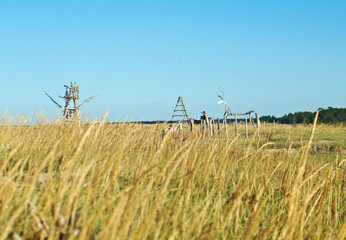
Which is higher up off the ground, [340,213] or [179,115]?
[179,115]

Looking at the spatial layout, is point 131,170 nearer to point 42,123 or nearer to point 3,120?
point 42,123

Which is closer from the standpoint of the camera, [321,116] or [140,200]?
[140,200]

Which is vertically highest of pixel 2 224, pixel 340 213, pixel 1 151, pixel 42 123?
pixel 42 123

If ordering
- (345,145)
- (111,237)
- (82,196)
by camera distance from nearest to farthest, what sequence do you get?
(111,237)
(82,196)
(345,145)

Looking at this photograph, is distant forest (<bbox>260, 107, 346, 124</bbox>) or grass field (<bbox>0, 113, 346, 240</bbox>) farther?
distant forest (<bbox>260, 107, 346, 124</bbox>)

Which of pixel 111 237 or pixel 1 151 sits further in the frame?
pixel 1 151

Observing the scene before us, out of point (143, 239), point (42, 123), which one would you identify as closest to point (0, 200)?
point (143, 239)

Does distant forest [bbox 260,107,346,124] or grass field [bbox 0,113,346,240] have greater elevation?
distant forest [bbox 260,107,346,124]

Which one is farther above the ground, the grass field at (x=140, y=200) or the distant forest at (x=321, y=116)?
the distant forest at (x=321, y=116)

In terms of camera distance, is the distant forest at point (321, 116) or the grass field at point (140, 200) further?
the distant forest at point (321, 116)

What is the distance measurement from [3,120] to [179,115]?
17.4 metres

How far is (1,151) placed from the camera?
3297 millimetres

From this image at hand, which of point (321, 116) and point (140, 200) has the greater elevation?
point (321, 116)

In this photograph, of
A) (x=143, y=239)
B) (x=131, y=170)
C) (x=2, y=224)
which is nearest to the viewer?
(x=143, y=239)
